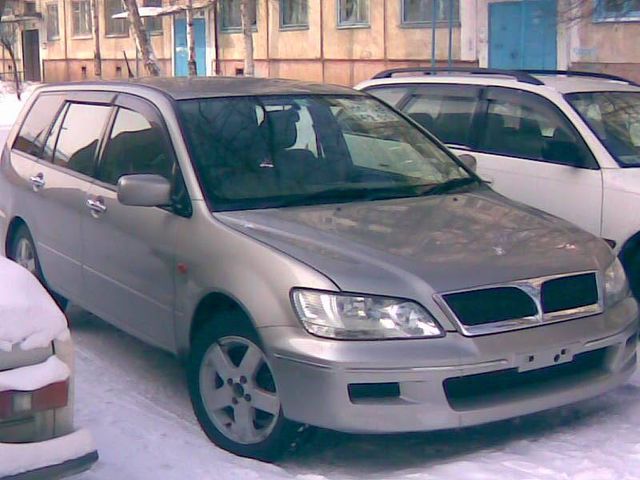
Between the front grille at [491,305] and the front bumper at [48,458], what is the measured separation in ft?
4.99

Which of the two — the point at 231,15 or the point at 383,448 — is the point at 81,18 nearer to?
the point at 231,15

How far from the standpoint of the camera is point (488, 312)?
444cm

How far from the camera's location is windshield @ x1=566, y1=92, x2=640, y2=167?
692 centimetres

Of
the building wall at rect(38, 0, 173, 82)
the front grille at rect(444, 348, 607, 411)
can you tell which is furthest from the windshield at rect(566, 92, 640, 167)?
the building wall at rect(38, 0, 173, 82)

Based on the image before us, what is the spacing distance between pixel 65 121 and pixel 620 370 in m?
3.71

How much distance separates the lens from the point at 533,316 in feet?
14.9

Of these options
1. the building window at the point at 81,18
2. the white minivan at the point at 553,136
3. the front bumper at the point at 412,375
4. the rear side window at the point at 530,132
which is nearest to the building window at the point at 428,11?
the white minivan at the point at 553,136

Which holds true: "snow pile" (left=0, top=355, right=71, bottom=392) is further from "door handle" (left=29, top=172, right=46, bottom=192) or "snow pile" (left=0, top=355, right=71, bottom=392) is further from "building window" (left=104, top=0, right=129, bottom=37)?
"building window" (left=104, top=0, right=129, bottom=37)

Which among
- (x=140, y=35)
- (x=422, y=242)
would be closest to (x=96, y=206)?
(x=422, y=242)

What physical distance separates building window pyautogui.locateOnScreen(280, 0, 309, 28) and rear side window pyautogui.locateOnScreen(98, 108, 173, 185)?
2011 centimetres

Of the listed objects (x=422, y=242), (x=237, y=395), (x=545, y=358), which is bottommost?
(x=237, y=395)

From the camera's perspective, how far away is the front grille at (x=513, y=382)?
4.44m

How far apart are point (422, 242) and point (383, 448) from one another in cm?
95

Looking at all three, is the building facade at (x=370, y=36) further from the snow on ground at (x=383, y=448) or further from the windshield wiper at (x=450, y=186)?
the snow on ground at (x=383, y=448)
